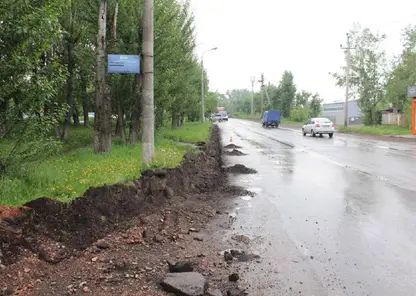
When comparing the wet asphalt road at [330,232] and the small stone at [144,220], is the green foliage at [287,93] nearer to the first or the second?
the wet asphalt road at [330,232]

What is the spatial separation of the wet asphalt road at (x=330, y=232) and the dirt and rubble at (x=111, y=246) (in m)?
0.49

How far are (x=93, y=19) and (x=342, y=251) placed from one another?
1261 centimetres

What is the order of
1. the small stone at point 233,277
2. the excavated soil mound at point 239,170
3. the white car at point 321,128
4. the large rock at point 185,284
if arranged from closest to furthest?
the large rock at point 185,284, the small stone at point 233,277, the excavated soil mound at point 239,170, the white car at point 321,128

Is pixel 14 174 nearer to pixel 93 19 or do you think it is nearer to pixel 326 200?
pixel 326 200

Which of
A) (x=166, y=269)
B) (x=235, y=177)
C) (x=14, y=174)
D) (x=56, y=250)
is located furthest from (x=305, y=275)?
(x=235, y=177)

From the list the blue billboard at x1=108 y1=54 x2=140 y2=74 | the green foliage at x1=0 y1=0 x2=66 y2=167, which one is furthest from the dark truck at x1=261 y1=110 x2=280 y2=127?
the green foliage at x1=0 y1=0 x2=66 y2=167

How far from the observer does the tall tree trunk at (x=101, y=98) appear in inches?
458

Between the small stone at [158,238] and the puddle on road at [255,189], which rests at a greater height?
the small stone at [158,238]

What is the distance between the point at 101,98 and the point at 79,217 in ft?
22.7

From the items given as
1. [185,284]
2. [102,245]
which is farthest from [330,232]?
[102,245]

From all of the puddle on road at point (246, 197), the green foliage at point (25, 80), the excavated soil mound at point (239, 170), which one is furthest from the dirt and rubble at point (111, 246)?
the excavated soil mound at point (239, 170)

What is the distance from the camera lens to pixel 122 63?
962 cm

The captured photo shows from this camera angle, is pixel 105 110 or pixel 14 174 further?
pixel 105 110

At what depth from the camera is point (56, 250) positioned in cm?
463
